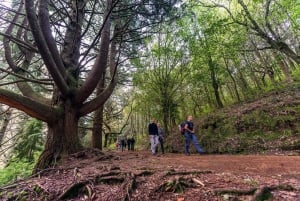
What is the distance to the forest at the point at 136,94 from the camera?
382 centimetres

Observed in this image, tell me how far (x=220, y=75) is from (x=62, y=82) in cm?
1649

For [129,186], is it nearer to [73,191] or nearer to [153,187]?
[153,187]

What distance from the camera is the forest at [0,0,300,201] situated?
12.5 feet

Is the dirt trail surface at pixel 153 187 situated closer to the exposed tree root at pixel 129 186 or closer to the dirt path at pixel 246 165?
the exposed tree root at pixel 129 186

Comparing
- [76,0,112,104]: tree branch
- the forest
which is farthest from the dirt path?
[76,0,112,104]: tree branch

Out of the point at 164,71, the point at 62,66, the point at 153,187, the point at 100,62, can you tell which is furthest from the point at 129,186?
the point at 164,71

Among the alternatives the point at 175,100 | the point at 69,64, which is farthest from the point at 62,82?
the point at 175,100

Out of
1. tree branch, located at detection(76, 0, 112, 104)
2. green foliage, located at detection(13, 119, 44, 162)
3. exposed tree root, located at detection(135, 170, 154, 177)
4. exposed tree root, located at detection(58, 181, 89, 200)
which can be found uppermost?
tree branch, located at detection(76, 0, 112, 104)

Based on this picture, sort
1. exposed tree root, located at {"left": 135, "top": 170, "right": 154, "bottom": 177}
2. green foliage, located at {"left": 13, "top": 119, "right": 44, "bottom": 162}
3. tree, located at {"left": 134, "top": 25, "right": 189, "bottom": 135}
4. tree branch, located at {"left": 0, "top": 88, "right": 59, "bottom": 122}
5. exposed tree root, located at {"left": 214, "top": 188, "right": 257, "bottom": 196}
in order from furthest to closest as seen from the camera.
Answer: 1. tree, located at {"left": 134, "top": 25, "right": 189, "bottom": 135}
2. green foliage, located at {"left": 13, "top": 119, "right": 44, "bottom": 162}
3. tree branch, located at {"left": 0, "top": 88, "right": 59, "bottom": 122}
4. exposed tree root, located at {"left": 135, "top": 170, "right": 154, "bottom": 177}
5. exposed tree root, located at {"left": 214, "top": 188, "right": 257, "bottom": 196}

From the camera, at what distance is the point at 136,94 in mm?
20750

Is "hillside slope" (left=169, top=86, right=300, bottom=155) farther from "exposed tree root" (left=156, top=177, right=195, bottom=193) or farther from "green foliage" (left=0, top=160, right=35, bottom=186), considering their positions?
"green foliage" (left=0, top=160, right=35, bottom=186)

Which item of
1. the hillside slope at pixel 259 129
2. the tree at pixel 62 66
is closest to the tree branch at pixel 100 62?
the tree at pixel 62 66

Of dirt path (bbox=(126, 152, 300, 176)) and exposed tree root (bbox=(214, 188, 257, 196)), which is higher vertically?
dirt path (bbox=(126, 152, 300, 176))

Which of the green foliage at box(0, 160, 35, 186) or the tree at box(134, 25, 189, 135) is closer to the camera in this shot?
the green foliage at box(0, 160, 35, 186)
